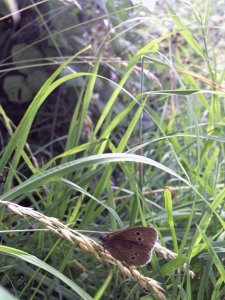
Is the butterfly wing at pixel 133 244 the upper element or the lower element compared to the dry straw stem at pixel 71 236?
lower

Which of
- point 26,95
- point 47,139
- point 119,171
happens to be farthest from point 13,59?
point 119,171

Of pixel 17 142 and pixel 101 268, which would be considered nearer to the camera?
pixel 17 142

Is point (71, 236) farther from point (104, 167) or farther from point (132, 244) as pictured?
point (104, 167)

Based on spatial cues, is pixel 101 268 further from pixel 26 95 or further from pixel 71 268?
pixel 26 95

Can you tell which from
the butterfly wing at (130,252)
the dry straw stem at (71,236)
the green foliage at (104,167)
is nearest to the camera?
the dry straw stem at (71,236)

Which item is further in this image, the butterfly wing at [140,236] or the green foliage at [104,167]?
the green foliage at [104,167]

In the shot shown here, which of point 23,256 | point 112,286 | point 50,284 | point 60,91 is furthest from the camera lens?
point 60,91

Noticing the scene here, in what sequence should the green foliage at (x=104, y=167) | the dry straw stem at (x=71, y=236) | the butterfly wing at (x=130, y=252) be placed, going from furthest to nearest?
the green foliage at (x=104, y=167), the butterfly wing at (x=130, y=252), the dry straw stem at (x=71, y=236)

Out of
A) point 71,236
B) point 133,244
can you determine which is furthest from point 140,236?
point 71,236
